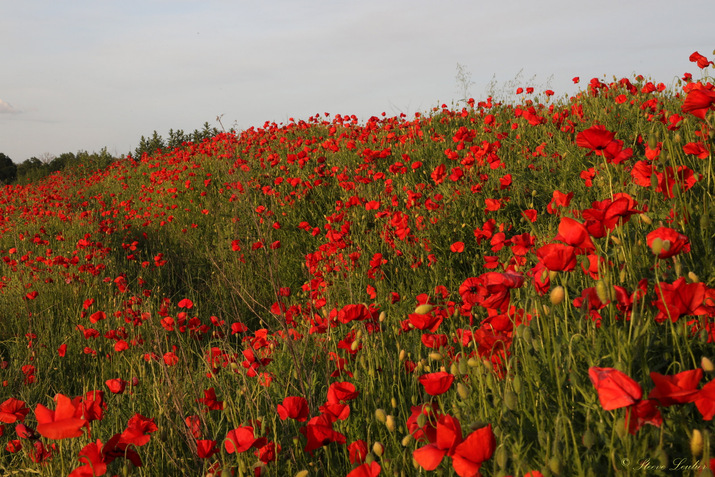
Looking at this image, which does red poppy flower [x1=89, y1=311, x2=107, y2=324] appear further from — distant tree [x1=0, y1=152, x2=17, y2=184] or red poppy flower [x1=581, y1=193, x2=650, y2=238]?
distant tree [x1=0, y1=152, x2=17, y2=184]

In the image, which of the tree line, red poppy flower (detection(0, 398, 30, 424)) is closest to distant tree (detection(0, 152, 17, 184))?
the tree line

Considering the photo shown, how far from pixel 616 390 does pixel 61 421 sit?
1.35 metres

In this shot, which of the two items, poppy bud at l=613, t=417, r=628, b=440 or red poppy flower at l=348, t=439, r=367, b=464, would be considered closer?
poppy bud at l=613, t=417, r=628, b=440

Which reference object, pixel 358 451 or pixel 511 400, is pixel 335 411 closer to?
pixel 358 451

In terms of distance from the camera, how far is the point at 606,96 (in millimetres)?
5871

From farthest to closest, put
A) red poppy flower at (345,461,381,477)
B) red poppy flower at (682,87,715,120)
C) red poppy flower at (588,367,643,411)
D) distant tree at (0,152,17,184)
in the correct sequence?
distant tree at (0,152,17,184) < red poppy flower at (682,87,715,120) < red poppy flower at (345,461,381,477) < red poppy flower at (588,367,643,411)

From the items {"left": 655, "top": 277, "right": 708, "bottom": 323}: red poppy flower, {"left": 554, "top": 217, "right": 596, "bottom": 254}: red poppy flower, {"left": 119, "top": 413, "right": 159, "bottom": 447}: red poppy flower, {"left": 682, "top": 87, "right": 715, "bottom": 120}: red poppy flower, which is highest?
{"left": 682, "top": 87, "right": 715, "bottom": 120}: red poppy flower

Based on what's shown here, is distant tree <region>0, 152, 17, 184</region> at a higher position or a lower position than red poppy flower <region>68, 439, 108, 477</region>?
higher

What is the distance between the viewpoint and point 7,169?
21.9 meters

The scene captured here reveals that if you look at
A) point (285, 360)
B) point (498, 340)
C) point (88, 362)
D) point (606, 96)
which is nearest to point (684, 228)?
point (498, 340)

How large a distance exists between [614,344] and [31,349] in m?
3.63

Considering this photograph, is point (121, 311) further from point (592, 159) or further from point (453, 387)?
point (592, 159)

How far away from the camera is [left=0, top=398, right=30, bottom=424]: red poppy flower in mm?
1624

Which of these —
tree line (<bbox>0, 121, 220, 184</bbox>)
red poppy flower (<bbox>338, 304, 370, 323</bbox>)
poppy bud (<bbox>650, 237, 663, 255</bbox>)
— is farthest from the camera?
tree line (<bbox>0, 121, 220, 184</bbox>)
